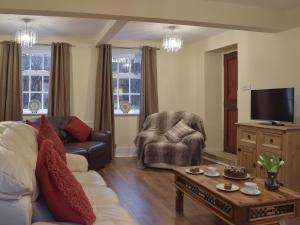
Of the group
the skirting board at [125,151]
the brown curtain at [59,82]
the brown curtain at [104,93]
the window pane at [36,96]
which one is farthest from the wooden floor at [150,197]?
the window pane at [36,96]

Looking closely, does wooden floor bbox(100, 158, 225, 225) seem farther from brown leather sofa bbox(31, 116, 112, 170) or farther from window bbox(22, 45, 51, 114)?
Result: window bbox(22, 45, 51, 114)

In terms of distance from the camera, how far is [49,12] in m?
3.47

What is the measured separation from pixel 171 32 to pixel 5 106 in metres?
3.37

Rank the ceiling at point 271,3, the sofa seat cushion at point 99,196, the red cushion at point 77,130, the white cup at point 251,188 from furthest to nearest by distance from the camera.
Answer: the red cushion at point 77,130
the ceiling at point 271,3
the white cup at point 251,188
the sofa seat cushion at point 99,196

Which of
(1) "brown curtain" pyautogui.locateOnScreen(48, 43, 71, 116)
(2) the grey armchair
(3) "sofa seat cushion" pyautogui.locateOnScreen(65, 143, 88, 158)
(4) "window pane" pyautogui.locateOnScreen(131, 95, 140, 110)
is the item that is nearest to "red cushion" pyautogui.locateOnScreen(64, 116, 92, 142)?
(3) "sofa seat cushion" pyautogui.locateOnScreen(65, 143, 88, 158)

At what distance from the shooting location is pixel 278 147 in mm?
3883

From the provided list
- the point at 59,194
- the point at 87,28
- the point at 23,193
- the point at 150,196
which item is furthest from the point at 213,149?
the point at 23,193

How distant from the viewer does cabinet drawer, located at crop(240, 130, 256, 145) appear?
433cm

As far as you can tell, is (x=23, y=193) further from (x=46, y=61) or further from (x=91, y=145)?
(x=46, y=61)

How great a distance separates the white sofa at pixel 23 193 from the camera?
4.75 ft

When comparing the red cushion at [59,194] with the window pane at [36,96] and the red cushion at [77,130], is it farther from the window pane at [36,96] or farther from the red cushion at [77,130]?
the window pane at [36,96]

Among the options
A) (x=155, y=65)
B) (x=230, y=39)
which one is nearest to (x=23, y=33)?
(x=155, y=65)

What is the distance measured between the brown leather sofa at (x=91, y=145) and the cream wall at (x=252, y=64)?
2.23 metres

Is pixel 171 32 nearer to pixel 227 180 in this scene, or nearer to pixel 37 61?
pixel 37 61
